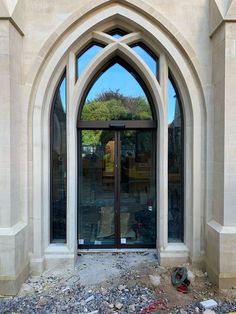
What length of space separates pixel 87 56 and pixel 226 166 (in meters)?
2.87

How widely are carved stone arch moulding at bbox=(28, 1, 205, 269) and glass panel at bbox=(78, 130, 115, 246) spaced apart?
0.47m

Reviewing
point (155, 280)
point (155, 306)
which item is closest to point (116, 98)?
point (155, 280)

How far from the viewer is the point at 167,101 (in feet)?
14.5

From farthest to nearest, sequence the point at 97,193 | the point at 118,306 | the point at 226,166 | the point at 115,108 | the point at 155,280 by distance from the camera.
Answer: the point at 97,193 → the point at 115,108 → the point at 155,280 → the point at 226,166 → the point at 118,306

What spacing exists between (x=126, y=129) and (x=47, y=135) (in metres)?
1.40

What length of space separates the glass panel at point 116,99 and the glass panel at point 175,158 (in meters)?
0.44

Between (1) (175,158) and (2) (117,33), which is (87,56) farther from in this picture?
(1) (175,158)

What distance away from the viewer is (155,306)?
3314 millimetres

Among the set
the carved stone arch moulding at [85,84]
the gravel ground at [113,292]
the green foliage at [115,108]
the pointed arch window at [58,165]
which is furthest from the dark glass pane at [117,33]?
the gravel ground at [113,292]

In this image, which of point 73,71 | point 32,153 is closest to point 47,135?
point 32,153

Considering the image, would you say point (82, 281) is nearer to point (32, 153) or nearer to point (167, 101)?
point (32, 153)

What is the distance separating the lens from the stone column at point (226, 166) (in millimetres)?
3646

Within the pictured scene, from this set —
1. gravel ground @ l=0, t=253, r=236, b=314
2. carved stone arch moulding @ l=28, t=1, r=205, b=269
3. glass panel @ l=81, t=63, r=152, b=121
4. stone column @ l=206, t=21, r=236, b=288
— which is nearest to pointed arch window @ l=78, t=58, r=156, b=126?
glass panel @ l=81, t=63, r=152, b=121

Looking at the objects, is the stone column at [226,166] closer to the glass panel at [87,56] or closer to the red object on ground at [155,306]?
the red object on ground at [155,306]
